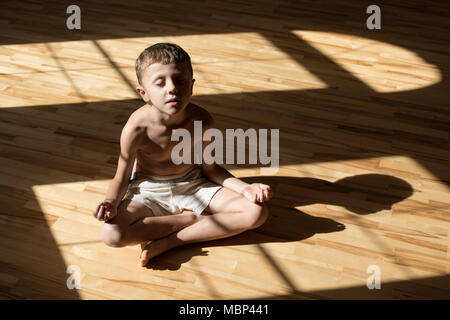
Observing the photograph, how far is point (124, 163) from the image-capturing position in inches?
74.1

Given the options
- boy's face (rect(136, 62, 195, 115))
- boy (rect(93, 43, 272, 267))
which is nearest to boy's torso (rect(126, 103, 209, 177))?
boy (rect(93, 43, 272, 267))

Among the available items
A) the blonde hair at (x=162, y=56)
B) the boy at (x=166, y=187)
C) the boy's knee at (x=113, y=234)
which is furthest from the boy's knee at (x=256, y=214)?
the blonde hair at (x=162, y=56)

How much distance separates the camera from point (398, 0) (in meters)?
3.79

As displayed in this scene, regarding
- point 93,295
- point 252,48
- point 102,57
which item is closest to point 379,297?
point 93,295

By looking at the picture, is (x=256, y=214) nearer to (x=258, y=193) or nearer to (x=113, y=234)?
(x=258, y=193)

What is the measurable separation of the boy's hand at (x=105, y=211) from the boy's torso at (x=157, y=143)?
9.2 inches

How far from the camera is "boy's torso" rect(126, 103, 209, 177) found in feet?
6.07

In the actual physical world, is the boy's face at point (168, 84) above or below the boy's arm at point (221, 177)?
above

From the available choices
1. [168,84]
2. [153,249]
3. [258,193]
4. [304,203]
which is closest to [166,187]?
[153,249]

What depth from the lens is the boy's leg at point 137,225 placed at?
185 centimetres

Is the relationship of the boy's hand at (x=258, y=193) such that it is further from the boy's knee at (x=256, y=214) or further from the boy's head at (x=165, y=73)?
the boy's head at (x=165, y=73)

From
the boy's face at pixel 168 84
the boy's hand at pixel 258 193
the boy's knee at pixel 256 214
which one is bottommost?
the boy's knee at pixel 256 214
